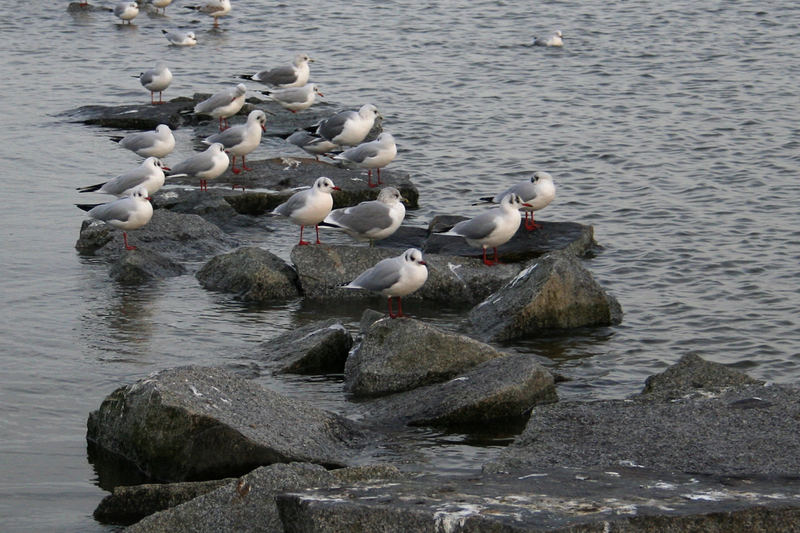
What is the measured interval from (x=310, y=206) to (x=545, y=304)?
326cm

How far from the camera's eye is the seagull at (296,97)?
18781 millimetres

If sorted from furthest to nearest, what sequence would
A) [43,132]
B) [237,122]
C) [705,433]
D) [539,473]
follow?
[237,122] < [43,132] < [705,433] < [539,473]

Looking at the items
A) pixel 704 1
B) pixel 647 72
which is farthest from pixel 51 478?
pixel 704 1

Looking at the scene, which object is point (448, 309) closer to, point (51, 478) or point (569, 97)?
point (51, 478)

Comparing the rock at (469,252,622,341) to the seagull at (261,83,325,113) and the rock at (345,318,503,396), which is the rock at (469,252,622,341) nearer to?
the rock at (345,318,503,396)

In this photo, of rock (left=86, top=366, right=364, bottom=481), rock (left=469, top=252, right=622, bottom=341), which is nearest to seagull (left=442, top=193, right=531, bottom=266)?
rock (left=469, top=252, right=622, bottom=341)

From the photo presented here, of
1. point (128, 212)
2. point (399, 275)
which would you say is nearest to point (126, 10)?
point (128, 212)

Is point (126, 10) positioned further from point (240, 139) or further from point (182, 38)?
point (240, 139)

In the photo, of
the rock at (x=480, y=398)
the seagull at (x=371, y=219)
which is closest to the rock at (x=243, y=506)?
the rock at (x=480, y=398)

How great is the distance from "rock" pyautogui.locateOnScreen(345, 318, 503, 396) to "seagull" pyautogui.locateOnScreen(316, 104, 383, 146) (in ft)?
24.7

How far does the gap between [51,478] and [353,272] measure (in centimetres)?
465

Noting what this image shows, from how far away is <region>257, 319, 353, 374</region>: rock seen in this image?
9156mm

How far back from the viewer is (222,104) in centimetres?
1802

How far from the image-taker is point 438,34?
24.9 m
